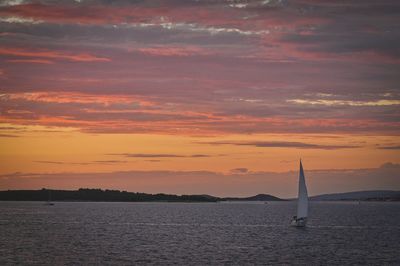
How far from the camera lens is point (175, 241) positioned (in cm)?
10406

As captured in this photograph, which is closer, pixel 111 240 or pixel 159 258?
pixel 159 258

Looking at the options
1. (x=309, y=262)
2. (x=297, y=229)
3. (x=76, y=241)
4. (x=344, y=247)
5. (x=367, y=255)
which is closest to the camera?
(x=309, y=262)

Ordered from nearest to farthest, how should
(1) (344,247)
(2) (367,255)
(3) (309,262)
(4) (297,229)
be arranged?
1. (3) (309,262)
2. (2) (367,255)
3. (1) (344,247)
4. (4) (297,229)

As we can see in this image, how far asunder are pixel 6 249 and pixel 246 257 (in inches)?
1302

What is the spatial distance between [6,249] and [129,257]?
64.2 ft

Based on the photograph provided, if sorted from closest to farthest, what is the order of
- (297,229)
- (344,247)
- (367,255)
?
(367,255), (344,247), (297,229)

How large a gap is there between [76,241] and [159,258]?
98.2 ft

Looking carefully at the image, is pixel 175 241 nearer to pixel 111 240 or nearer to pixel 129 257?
pixel 111 240

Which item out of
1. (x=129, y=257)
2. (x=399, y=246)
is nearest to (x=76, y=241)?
(x=129, y=257)

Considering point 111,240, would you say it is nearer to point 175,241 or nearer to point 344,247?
point 175,241

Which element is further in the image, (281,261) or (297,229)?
(297,229)

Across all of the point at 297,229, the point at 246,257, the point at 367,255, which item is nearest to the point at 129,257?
the point at 246,257

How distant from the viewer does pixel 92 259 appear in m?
77.1

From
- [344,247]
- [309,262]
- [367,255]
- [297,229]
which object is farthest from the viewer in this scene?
[297,229]
